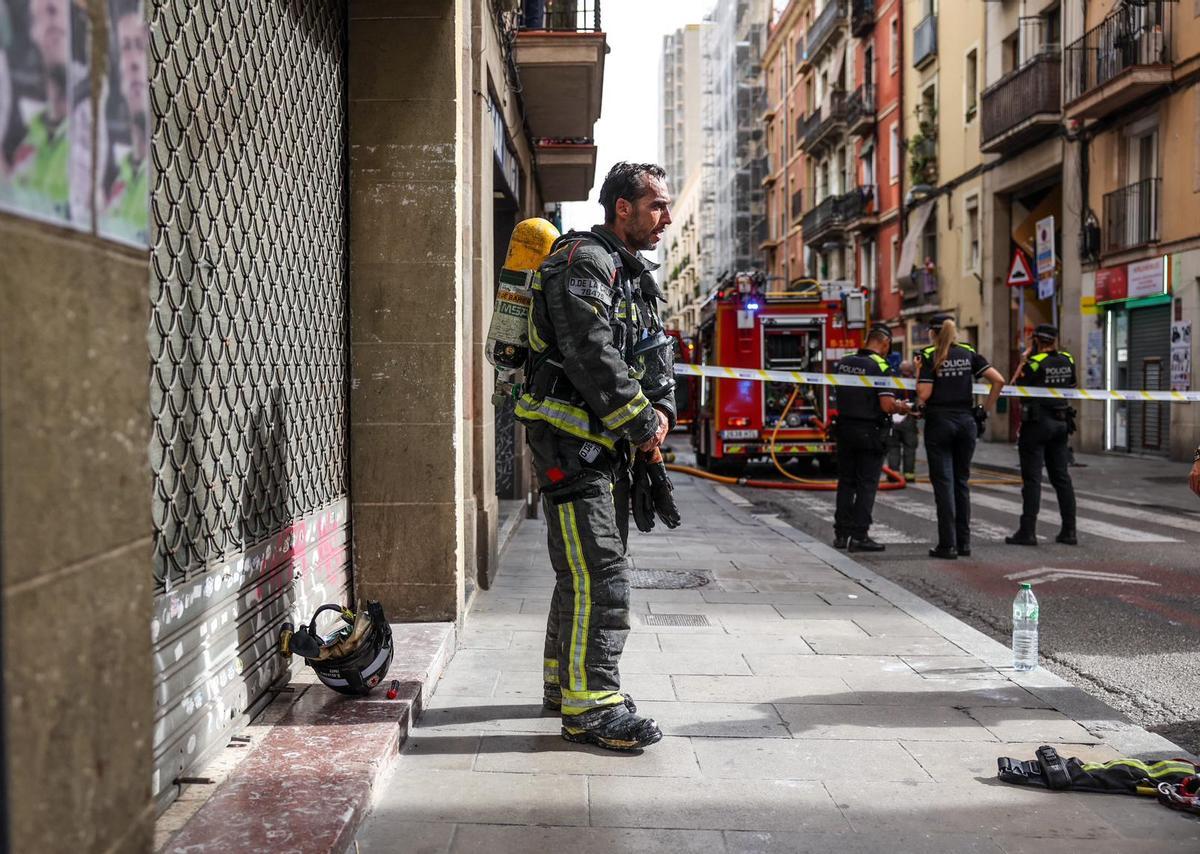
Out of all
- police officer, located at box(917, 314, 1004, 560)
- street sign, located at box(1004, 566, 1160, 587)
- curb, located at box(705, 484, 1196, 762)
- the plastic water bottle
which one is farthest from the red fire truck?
the plastic water bottle

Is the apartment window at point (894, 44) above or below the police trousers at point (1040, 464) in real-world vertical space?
above

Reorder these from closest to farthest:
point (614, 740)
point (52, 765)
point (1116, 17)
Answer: point (52, 765) < point (614, 740) < point (1116, 17)

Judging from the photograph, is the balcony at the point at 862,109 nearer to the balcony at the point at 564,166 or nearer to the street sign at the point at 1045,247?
the street sign at the point at 1045,247

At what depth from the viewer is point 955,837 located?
10.8 ft

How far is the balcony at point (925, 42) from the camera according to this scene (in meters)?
32.0

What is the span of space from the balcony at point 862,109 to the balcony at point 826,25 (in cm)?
345

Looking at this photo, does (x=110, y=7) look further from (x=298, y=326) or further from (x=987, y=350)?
(x=987, y=350)

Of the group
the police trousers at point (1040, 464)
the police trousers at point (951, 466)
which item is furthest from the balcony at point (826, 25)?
the police trousers at point (951, 466)

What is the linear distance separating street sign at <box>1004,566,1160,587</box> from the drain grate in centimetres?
299

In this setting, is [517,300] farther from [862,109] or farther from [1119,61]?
[862,109]

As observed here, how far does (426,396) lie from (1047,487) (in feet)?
41.0

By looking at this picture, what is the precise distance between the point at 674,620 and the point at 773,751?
7.55 ft

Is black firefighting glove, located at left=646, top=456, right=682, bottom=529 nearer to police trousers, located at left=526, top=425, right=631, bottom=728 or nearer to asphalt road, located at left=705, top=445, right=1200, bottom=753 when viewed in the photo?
police trousers, located at left=526, top=425, right=631, bottom=728

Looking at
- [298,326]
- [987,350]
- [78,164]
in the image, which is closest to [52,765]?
[78,164]
